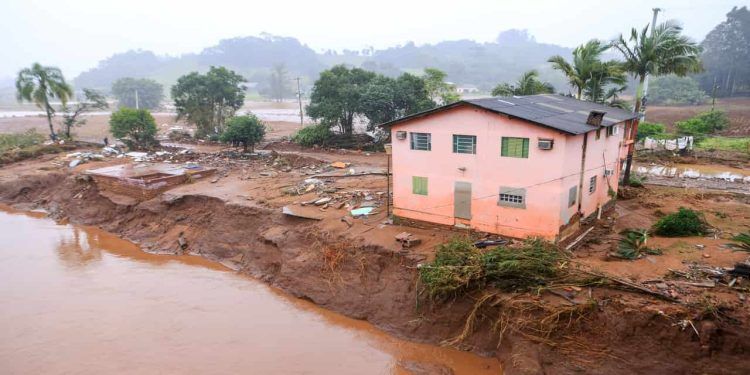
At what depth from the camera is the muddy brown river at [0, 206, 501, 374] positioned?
38.8ft

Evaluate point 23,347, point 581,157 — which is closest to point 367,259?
point 581,157

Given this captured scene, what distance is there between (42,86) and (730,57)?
7537 cm

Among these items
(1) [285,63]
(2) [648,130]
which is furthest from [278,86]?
(2) [648,130]

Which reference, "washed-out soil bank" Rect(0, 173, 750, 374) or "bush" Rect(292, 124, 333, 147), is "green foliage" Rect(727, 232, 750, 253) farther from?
"bush" Rect(292, 124, 333, 147)

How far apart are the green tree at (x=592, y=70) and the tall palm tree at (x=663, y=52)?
106cm

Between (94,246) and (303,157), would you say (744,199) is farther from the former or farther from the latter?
(94,246)

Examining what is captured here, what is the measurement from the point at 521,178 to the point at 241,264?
11127mm

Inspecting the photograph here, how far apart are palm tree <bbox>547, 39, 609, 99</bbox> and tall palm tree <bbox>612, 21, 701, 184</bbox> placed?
145cm

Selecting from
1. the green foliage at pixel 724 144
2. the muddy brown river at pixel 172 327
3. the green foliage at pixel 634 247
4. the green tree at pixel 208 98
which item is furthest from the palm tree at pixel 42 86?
the green foliage at pixel 724 144

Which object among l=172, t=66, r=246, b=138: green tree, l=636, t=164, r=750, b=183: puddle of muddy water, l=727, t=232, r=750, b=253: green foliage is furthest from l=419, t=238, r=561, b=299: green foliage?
l=172, t=66, r=246, b=138: green tree

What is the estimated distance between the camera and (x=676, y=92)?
54719mm

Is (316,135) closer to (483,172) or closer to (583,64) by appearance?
(583,64)

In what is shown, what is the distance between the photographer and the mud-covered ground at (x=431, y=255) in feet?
31.6

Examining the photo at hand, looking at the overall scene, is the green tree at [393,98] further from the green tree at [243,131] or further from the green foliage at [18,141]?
the green foliage at [18,141]
